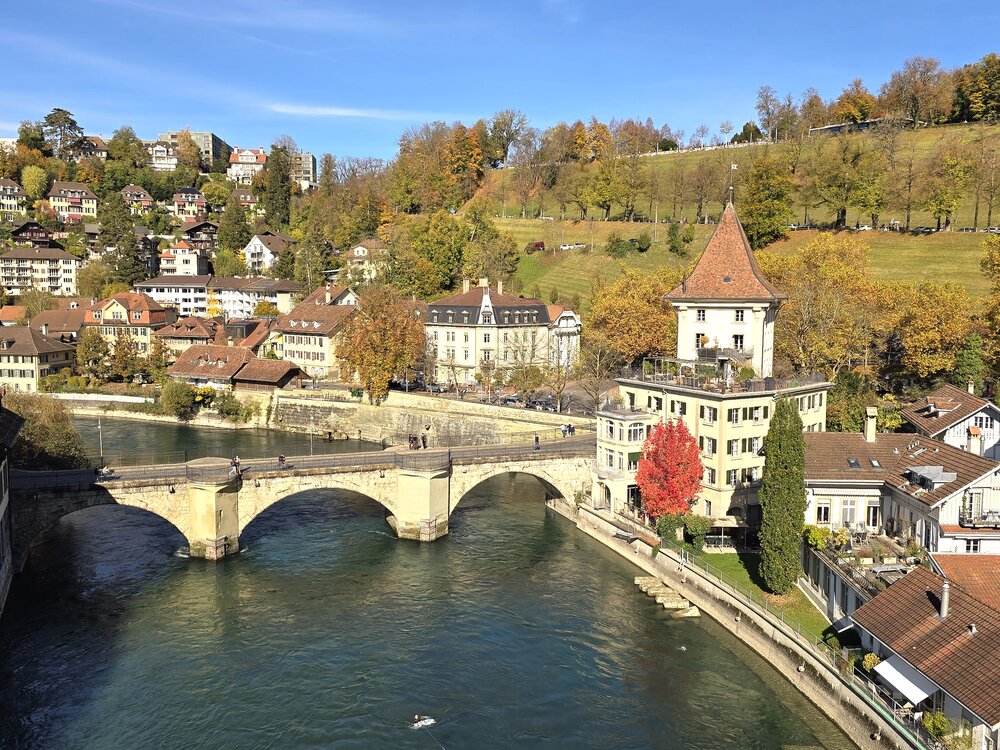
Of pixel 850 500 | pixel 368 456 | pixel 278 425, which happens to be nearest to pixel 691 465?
pixel 850 500

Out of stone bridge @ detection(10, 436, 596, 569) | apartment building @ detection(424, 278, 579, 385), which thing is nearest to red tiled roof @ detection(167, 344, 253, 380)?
apartment building @ detection(424, 278, 579, 385)

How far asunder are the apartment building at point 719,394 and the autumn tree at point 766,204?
4300 cm

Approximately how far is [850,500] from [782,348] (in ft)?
85.4

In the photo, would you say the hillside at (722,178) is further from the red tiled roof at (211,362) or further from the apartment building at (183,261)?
the red tiled roof at (211,362)

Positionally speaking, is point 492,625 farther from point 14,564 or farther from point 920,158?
point 920,158

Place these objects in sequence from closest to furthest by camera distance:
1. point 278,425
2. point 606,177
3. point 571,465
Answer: point 571,465
point 278,425
point 606,177

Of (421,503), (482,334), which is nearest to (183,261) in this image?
(482,334)

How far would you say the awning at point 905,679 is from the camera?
88.1 ft

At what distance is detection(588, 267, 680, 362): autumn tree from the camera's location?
76.1 meters

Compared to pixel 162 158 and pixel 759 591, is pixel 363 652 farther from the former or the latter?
pixel 162 158

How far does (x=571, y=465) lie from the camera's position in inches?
2149

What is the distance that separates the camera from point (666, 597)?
41.5 m

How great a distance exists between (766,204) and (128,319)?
269 feet

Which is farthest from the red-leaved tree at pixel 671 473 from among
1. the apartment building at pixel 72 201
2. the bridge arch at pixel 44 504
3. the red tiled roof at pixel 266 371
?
the apartment building at pixel 72 201
